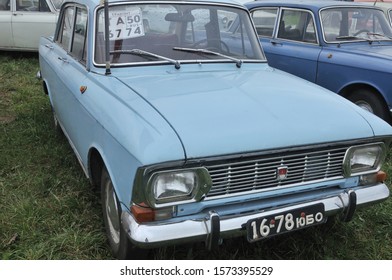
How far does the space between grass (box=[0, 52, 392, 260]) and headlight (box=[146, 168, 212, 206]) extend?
0.65 m

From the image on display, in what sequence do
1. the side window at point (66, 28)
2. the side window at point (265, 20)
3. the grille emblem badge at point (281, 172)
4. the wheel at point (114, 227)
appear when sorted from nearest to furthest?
the grille emblem badge at point (281, 172) → the wheel at point (114, 227) → the side window at point (66, 28) → the side window at point (265, 20)

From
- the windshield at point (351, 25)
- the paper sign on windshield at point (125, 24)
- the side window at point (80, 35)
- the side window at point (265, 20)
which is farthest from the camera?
the side window at point (265, 20)

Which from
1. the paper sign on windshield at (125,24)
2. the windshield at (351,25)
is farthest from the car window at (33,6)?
the paper sign on windshield at (125,24)

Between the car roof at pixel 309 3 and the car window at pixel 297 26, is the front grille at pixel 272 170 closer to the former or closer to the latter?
the car window at pixel 297 26

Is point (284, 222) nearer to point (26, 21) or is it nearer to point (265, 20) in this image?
point (265, 20)

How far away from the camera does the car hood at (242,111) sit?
2.18m

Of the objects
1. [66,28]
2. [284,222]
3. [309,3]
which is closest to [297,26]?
[309,3]

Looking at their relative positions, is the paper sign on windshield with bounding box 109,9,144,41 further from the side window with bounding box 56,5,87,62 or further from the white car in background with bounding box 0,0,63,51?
the white car in background with bounding box 0,0,63,51

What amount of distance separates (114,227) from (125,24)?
146 centimetres

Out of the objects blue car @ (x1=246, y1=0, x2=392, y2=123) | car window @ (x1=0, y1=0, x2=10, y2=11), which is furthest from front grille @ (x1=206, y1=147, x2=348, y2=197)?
car window @ (x1=0, y1=0, x2=10, y2=11)

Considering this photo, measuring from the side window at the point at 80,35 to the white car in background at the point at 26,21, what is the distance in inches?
204

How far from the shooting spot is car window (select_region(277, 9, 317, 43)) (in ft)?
18.1

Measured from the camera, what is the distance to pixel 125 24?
316cm

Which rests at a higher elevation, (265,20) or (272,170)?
(265,20)
